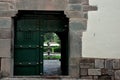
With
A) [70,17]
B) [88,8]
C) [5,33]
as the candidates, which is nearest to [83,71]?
[70,17]

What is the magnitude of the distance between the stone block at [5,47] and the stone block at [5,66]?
0.13 metres

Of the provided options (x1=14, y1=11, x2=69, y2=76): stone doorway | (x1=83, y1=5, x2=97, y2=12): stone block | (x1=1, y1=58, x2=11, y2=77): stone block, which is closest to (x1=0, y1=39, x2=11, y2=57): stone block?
(x1=1, y1=58, x2=11, y2=77): stone block

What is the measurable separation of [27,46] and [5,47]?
786mm

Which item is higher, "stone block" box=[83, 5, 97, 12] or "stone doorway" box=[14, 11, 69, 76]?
"stone block" box=[83, 5, 97, 12]

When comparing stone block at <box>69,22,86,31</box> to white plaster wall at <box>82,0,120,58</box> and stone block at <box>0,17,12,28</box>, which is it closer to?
white plaster wall at <box>82,0,120,58</box>

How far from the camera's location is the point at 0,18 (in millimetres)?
8391

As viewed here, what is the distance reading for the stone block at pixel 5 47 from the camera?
27.5 feet

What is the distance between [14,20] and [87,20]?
200 centimetres

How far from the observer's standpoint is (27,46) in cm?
898

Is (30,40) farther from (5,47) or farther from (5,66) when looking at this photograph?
(5,66)

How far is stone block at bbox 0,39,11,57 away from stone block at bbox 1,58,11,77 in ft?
0.43

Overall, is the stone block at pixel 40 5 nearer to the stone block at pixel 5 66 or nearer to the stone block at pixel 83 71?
the stone block at pixel 5 66

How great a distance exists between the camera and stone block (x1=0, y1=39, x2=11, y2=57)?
8375mm

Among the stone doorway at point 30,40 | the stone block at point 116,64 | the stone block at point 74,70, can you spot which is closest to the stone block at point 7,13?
the stone doorway at point 30,40
